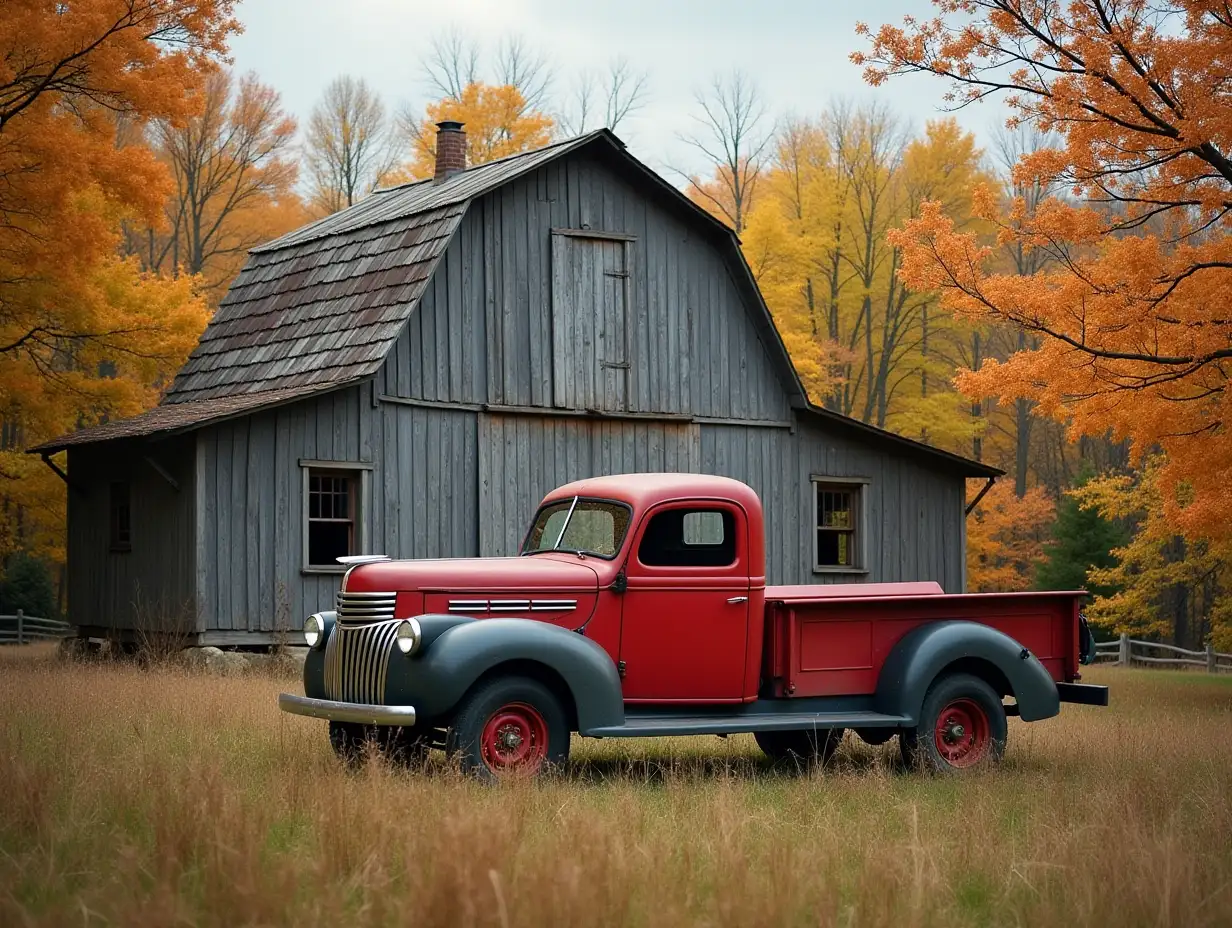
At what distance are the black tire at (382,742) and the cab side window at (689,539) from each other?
1.86 meters

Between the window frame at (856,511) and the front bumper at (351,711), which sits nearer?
the front bumper at (351,711)

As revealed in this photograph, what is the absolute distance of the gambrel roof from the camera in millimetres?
19156

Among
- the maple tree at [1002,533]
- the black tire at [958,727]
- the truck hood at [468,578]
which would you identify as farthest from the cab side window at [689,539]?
the maple tree at [1002,533]

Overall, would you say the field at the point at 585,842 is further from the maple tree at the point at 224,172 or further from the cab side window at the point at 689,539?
the maple tree at the point at 224,172

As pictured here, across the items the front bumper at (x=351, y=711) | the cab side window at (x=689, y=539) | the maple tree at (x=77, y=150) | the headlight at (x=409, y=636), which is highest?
the maple tree at (x=77, y=150)

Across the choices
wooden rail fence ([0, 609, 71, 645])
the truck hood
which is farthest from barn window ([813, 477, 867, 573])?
wooden rail fence ([0, 609, 71, 645])

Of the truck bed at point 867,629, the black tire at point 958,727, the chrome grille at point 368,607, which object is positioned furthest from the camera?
the black tire at point 958,727

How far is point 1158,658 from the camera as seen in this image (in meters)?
34.2

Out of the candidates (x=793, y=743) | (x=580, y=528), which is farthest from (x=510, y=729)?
(x=793, y=743)

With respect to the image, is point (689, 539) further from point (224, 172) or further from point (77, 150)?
point (224, 172)

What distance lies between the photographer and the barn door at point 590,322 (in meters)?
20.6

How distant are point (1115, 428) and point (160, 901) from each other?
49.5 feet

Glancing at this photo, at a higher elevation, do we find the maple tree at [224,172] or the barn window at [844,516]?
the maple tree at [224,172]

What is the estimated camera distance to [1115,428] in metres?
18.4
